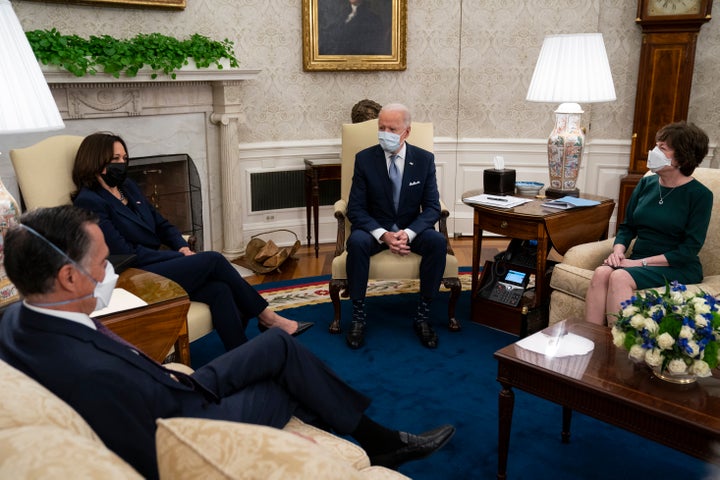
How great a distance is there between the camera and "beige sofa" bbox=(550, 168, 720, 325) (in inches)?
127

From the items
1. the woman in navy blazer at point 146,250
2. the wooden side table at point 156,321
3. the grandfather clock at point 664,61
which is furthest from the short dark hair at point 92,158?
the grandfather clock at point 664,61

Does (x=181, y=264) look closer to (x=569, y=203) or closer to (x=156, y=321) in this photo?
(x=156, y=321)

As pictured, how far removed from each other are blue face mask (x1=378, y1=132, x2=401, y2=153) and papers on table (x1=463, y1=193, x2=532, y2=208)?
0.54 metres

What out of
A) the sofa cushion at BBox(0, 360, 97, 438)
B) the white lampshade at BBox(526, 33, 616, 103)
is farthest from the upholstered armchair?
the sofa cushion at BBox(0, 360, 97, 438)

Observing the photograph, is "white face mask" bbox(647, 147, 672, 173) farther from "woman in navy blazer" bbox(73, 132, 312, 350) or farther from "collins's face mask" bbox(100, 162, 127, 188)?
"collins's face mask" bbox(100, 162, 127, 188)

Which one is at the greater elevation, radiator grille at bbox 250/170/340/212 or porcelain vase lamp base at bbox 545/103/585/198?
porcelain vase lamp base at bbox 545/103/585/198

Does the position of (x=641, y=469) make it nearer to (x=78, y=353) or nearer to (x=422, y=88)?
(x=78, y=353)

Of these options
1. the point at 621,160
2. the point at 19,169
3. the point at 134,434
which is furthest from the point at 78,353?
the point at 621,160

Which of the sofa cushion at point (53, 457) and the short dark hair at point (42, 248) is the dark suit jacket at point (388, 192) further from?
the sofa cushion at point (53, 457)

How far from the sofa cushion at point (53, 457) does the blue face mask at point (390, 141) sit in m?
2.95

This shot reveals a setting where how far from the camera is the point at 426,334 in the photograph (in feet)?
11.9

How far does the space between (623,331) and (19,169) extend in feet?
9.01

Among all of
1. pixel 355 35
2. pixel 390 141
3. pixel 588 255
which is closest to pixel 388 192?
pixel 390 141

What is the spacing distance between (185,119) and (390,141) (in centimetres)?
183
